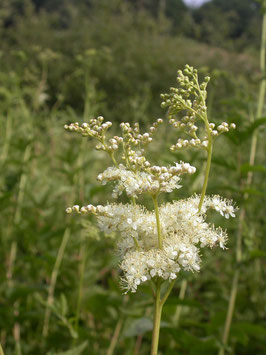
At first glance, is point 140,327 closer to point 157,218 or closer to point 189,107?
point 157,218

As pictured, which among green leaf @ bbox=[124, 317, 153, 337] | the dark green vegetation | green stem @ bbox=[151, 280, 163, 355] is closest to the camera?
green stem @ bbox=[151, 280, 163, 355]

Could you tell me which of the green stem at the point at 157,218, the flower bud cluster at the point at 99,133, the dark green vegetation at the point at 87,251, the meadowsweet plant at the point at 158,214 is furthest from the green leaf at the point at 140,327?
the flower bud cluster at the point at 99,133

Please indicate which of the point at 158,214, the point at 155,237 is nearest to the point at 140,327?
the point at 155,237

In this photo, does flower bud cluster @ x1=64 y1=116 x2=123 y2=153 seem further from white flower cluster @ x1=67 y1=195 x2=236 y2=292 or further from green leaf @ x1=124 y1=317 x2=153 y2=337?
green leaf @ x1=124 y1=317 x2=153 y2=337

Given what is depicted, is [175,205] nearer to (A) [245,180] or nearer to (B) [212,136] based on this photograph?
(B) [212,136]

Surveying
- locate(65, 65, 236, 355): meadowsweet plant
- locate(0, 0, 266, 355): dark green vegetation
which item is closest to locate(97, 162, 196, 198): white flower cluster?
locate(65, 65, 236, 355): meadowsweet plant

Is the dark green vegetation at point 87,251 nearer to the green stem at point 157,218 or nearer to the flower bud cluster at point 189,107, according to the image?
the green stem at point 157,218

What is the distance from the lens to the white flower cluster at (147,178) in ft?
3.05

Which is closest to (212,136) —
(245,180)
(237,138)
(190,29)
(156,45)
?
(237,138)

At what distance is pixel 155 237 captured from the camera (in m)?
1.02

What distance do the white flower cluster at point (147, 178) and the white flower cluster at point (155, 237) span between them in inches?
2.4

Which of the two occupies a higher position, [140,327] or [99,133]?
[99,133]

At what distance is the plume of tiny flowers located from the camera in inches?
37.2

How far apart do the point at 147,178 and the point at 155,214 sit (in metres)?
0.09
